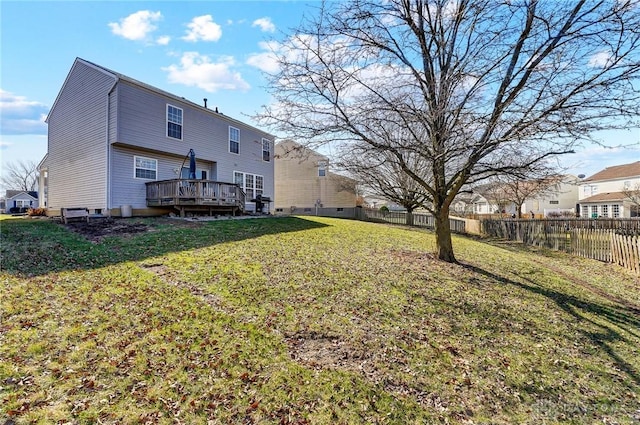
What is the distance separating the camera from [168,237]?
30.8 ft

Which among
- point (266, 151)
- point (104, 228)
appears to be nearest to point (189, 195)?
point (104, 228)

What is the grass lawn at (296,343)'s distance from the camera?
298cm

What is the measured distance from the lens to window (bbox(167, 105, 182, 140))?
15117 millimetres

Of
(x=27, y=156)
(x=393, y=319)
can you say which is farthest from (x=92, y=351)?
(x=27, y=156)

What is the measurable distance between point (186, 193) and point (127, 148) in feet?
11.2

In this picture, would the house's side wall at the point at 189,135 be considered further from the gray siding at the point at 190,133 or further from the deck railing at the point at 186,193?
the deck railing at the point at 186,193

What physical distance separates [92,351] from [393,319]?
406 centimetres

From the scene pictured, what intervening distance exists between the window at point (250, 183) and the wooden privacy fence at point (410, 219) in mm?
11892

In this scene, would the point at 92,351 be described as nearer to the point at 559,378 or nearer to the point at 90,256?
the point at 90,256

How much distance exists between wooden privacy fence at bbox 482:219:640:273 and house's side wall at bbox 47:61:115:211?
2013 cm

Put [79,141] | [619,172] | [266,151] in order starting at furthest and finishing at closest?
[619,172] → [266,151] → [79,141]

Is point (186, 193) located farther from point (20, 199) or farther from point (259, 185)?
point (20, 199)

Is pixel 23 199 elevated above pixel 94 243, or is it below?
above

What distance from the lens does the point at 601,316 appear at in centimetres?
594
